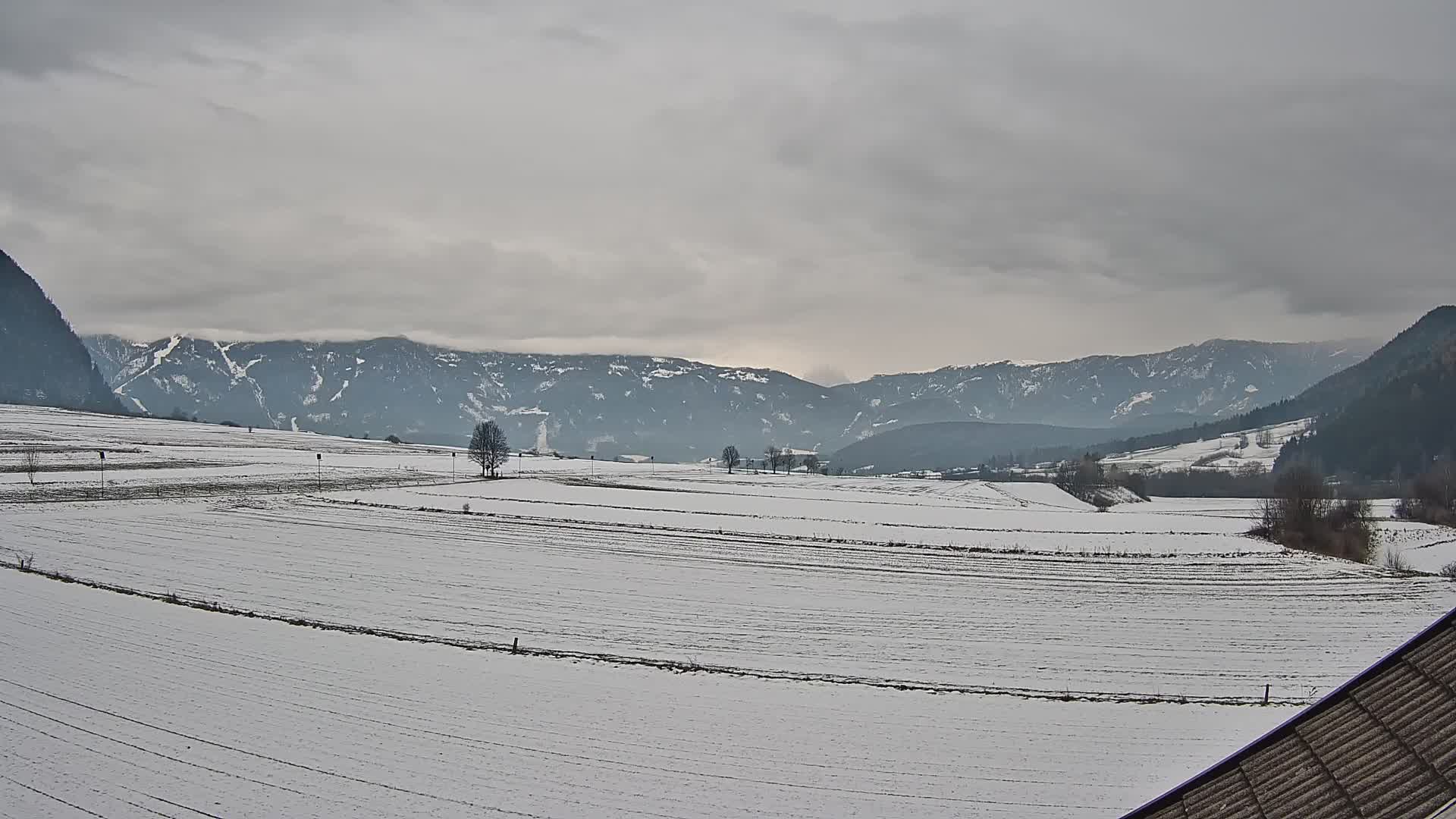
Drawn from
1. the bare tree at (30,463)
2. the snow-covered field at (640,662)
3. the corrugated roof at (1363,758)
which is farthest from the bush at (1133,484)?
the corrugated roof at (1363,758)

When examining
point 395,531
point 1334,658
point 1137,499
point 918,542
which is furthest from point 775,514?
point 1137,499

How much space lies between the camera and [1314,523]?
248 ft

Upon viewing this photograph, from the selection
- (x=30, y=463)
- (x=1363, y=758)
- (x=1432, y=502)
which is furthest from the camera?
(x=1432, y=502)

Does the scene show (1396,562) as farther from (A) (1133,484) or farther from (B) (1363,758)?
(A) (1133,484)

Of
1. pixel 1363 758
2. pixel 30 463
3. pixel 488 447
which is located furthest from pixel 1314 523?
pixel 30 463

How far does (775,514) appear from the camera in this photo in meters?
85.8

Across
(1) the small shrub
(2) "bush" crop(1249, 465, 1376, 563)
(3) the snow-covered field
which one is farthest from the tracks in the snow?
(2) "bush" crop(1249, 465, 1376, 563)

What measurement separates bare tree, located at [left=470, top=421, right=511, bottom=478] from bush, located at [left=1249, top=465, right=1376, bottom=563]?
94883mm

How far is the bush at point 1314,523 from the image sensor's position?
232ft

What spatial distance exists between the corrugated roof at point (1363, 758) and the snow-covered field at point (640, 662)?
34.3ft

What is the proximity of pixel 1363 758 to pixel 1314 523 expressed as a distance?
81.9 m

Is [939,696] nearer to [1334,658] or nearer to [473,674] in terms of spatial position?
[473,674]

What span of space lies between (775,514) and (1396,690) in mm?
78029

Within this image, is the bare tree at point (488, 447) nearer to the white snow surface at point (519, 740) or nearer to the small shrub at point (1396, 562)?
the white snow surface at point (519, 740)
